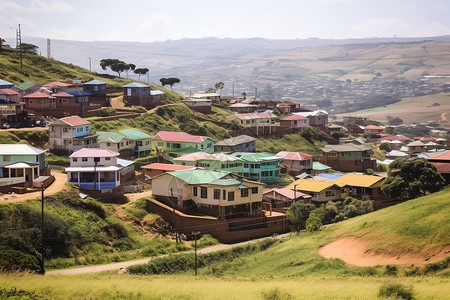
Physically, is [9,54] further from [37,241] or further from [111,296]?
[111,296]

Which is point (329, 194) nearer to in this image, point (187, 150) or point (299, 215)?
point (299, 215)

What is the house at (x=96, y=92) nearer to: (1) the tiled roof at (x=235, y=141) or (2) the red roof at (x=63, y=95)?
(2) the red roof at (x=63, y=95)

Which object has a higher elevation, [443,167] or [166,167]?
[443,167]


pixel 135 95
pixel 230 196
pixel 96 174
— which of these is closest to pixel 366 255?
pixel 230 196

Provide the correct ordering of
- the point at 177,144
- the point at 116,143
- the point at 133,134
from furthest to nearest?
the point at 177,144
the point at 133,134
the point at 116,143

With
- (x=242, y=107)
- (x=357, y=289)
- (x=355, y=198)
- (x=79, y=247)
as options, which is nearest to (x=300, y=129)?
(x=242, y=107)

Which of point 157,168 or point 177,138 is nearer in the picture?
point 157,168
